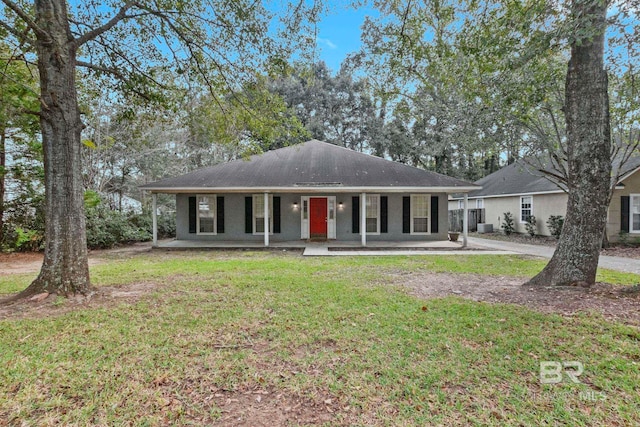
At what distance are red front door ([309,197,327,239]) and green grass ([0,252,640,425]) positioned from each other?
25.6ft

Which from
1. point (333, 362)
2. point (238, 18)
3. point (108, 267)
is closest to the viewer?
point (333, 362)

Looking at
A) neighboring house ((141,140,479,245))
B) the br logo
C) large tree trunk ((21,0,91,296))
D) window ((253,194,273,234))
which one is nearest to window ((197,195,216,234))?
neighboring house ((141,140,479,245))

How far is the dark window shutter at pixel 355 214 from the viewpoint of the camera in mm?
12969

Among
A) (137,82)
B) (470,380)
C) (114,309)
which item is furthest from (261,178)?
(470,380)

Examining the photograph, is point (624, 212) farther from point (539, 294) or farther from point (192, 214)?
point (192, 214)

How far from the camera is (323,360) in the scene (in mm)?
3111

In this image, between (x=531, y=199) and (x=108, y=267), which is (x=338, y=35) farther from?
(x=531, y=199)

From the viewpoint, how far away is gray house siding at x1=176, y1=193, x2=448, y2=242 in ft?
42.6

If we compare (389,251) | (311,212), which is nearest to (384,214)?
(389,251)

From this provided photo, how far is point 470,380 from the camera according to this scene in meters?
2.74

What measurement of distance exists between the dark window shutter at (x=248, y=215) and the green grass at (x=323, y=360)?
777 centimetres

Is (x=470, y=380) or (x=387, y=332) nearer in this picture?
(x=470, y=380)

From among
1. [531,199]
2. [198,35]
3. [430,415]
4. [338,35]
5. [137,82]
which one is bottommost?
[430,415]

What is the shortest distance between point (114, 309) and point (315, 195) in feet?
30.0
